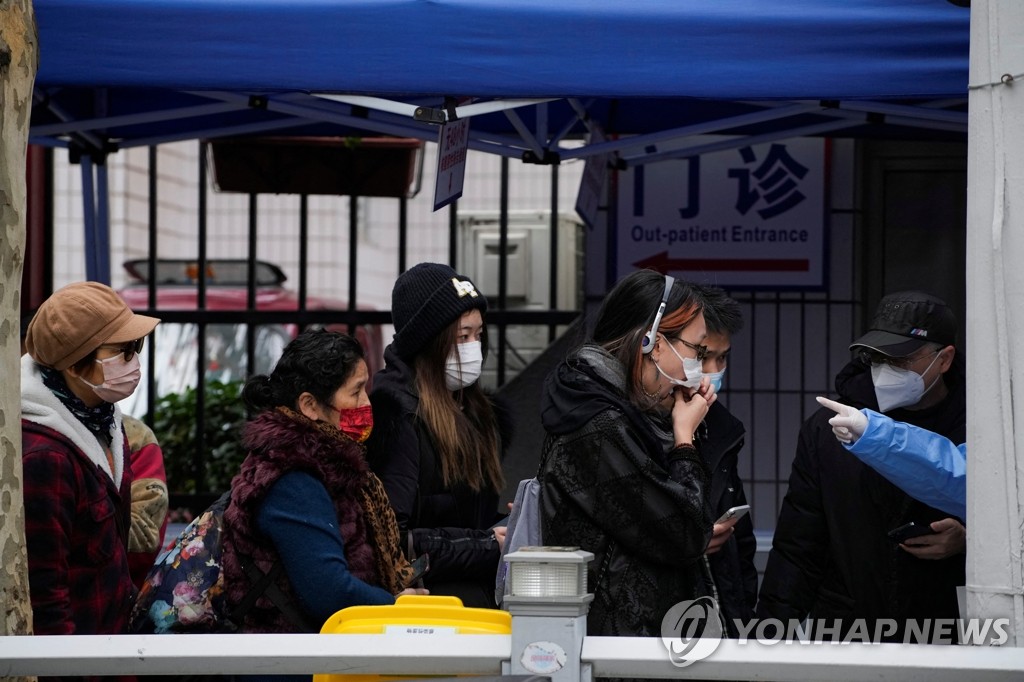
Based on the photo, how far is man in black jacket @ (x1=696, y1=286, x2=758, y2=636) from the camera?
332 centimetres

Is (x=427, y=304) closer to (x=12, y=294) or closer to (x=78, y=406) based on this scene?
(x=78, y=406)

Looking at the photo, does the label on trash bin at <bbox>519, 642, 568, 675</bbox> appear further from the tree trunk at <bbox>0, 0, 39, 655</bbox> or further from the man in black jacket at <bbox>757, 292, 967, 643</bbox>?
the man in black jacket at <bbox>757, 292, 967, 643</bbox>

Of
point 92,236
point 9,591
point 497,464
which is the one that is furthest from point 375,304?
point 9,591

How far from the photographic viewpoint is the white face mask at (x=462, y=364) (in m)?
3.87

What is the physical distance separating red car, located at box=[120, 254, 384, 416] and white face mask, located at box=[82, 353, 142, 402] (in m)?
4.28

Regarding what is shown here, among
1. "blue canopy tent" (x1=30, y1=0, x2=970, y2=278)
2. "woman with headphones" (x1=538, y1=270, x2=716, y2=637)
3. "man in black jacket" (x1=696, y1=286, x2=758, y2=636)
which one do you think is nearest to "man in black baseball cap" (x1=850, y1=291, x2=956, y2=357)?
"man in black jacket" (x1=696, y1=286, x2=758, y2=636)

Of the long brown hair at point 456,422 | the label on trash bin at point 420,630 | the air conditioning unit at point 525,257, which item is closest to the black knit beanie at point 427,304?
the long brown hair at point 456,422

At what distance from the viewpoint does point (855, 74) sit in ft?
11.4

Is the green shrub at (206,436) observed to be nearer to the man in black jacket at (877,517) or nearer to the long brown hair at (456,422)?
the long brown hair at (456,422)

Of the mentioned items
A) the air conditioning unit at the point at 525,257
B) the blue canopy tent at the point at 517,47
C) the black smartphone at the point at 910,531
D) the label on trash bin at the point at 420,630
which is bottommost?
the label on trash bin at the point at 420,630

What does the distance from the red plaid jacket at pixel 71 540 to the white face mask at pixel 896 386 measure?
209 centimetres

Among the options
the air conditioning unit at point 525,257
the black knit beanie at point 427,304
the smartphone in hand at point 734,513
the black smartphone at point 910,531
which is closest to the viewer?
the smartphone in hand at point 734,513

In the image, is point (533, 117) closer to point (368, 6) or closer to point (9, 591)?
point (368, 6)

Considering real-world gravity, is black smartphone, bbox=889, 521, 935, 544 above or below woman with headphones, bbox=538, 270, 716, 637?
below
